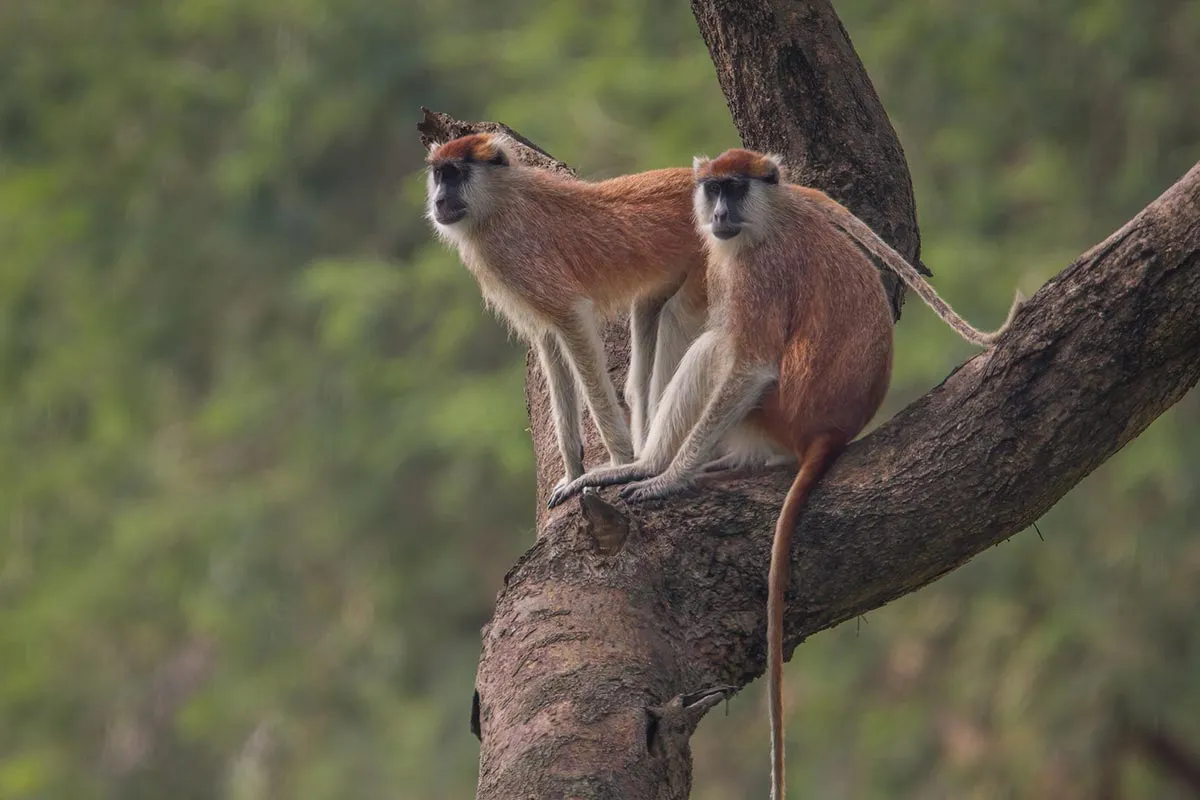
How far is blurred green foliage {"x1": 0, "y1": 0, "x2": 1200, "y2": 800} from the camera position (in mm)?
11531

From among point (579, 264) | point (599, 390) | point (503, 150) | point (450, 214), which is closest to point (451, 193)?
point (450, 214)

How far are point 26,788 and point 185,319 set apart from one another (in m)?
5.09

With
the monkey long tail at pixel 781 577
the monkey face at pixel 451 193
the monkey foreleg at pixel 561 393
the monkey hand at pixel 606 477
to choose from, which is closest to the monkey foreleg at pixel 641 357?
the monkey foreleg at pixel 561 393

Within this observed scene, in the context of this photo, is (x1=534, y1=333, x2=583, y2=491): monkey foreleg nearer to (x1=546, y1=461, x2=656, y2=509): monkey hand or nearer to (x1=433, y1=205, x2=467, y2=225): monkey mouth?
(x1=546, y1=461, x2=656, y2=509): monkey hand

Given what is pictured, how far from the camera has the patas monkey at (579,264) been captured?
18.2 ft

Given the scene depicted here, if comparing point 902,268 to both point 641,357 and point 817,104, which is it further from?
point 641,357

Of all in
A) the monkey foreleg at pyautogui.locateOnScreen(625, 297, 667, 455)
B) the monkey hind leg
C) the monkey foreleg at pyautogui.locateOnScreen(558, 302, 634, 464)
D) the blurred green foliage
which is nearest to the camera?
the monkey hind leg

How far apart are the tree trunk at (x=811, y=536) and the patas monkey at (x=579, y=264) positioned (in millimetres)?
837

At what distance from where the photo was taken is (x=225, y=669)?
1612cm

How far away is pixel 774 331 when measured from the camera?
498cm

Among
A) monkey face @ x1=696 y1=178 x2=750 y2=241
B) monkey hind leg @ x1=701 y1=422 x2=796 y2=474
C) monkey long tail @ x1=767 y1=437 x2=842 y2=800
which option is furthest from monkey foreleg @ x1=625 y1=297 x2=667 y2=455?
monkey long tail @ x1=767 y1=437 x2=842 y2=800

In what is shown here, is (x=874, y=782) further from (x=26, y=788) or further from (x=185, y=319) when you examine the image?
(x=185, y=319)

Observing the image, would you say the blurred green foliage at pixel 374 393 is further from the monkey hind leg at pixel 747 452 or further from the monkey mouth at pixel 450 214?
→ the monkey hind leg at pixel 747 452

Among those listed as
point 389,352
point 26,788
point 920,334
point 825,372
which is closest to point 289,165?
point 389,352
